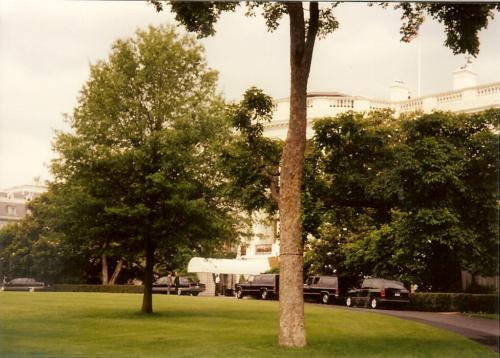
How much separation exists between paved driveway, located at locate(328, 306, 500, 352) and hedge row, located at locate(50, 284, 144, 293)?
9950 mm

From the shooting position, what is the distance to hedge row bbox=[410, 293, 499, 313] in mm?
22453

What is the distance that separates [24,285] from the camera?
20047 mm

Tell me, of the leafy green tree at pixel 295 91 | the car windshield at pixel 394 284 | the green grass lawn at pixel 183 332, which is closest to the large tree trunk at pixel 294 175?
the leafy green tree at pixel 295 91

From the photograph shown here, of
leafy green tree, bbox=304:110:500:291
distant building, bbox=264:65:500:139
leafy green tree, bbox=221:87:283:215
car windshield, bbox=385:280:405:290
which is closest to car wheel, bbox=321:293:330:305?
car windshield, bbox=385:280:405:290

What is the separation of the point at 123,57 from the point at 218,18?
7370 mm

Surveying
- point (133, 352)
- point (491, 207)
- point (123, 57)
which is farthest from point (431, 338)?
point (123, 57)

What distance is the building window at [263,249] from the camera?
89.0ft

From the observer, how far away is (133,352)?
45.5 ft

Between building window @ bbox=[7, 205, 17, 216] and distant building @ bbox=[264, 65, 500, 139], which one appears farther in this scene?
building window @ bbox=[7, 205, 17, 216]

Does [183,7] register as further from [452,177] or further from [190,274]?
[190,274]

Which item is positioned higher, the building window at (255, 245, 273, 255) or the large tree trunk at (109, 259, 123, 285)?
the building window at (255, 245, 273, 255)

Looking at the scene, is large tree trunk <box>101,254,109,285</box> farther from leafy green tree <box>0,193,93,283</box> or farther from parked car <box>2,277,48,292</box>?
parked car <box>2,277,48,292</box>

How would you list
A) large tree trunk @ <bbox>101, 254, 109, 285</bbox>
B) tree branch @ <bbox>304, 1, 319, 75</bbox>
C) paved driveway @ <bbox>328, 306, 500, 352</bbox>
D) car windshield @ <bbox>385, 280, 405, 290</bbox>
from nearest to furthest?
tree branch @ <bbox>304, 1, 319, 75</bbox>
paved driveway @ <bbox>328, 306, 500, 352</bbox>
large tree trunk @ <bbox>101, 254, 109, 285</bbox>
car windshield @ <bbox>385, 280, 405, 290</bbox>

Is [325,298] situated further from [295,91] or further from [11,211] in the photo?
[295,91]
